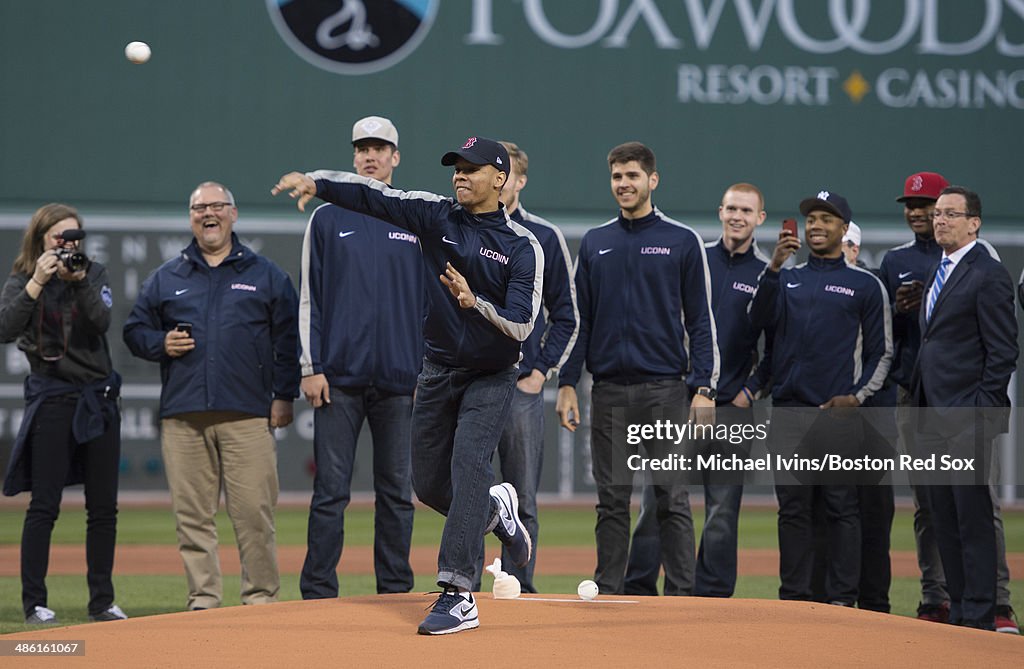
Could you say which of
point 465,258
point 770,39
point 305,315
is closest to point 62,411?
point 305,315

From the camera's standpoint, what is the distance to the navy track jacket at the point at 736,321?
735 cm

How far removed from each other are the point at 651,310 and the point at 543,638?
7.54 ft

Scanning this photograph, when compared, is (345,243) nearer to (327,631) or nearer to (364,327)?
(364,327)

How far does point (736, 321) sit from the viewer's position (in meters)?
7.41

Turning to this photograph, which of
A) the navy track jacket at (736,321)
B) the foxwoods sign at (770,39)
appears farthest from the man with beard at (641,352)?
the foxwoods sign at (770,39)

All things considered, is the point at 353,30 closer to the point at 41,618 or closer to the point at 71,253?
the point at 71,253

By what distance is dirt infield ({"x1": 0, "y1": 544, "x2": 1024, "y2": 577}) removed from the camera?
31.2ft

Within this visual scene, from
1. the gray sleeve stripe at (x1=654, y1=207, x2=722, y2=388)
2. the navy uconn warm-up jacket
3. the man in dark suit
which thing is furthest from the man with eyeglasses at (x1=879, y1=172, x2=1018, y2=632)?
the gray sleeve stripe at (x1=654, y1=207, x2=722, y2=388)

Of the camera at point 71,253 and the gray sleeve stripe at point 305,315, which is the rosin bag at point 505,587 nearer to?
the gray sleeve stripe at point 305,315

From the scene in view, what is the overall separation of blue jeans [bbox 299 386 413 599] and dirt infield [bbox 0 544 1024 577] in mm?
3046

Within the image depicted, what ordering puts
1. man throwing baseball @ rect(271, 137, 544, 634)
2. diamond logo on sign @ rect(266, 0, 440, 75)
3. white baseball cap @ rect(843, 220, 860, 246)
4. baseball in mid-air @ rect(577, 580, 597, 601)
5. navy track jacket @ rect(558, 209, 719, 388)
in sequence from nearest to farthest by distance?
man throwing baseball @ rect(271, 137, 544, 634) → baseball in mid-air @ rect(577, 580, 597, 601) → navy track jacket @ rect(558, 209, 719, 388) → white baseball cap @ rect(843, 220, 860, 246) → diamond logo on sign @ rect(266, 0, 440, 75)

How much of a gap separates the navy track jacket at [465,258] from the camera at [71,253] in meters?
2.27

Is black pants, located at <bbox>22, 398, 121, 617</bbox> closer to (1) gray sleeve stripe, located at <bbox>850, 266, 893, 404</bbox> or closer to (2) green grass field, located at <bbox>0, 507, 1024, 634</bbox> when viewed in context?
(2) green grass field, located at <bbox>0, 507, 1024, 634</bbox>

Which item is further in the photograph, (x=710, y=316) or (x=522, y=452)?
(x=710, y=316)
